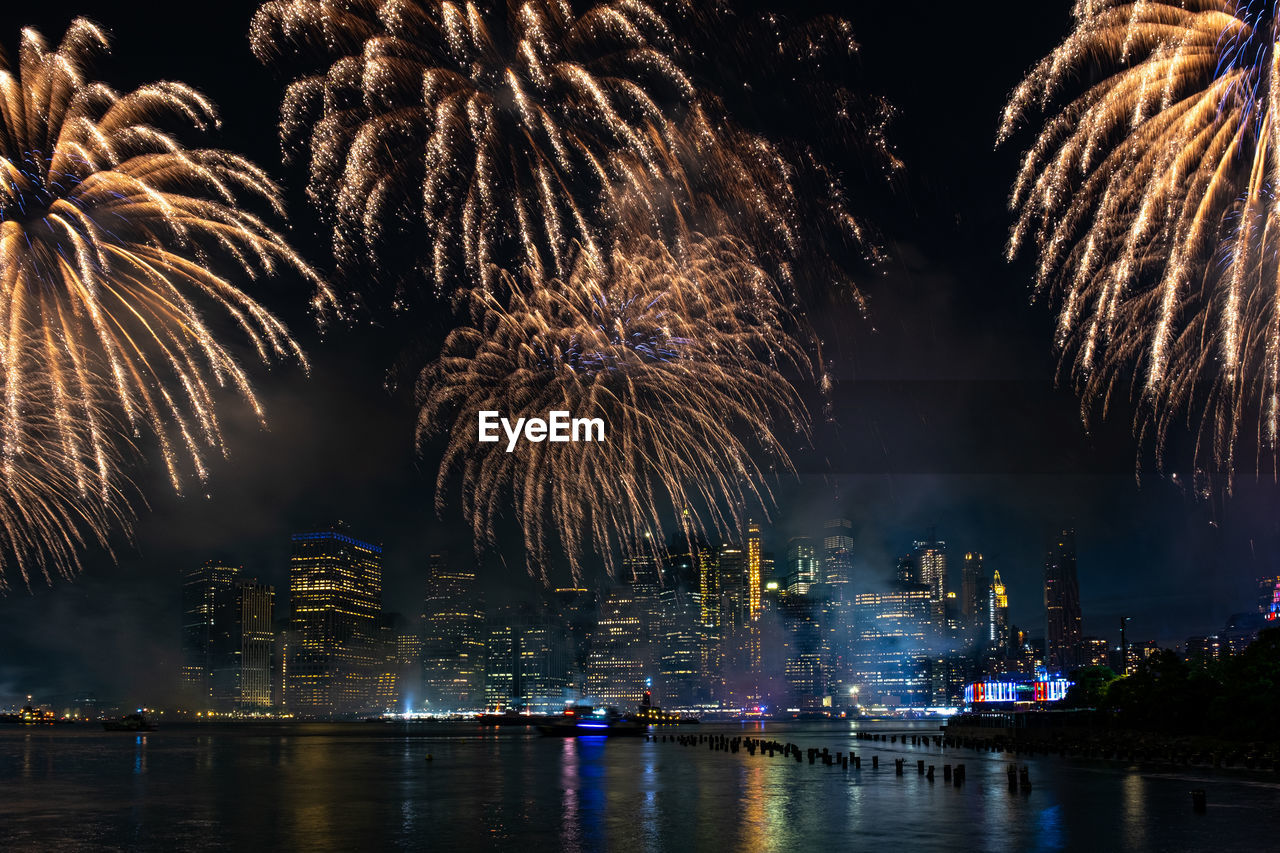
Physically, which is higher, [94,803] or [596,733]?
[94,803]

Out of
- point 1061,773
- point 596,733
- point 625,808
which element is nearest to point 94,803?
point 625,808

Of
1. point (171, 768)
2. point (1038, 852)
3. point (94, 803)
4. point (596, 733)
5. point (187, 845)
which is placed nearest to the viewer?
point (1038, 852)

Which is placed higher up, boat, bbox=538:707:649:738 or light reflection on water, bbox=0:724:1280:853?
light reflection on water, bbox=0:724:1280:853

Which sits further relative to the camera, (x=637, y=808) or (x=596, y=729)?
(x=596, y=729)

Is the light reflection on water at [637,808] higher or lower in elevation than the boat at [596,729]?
higher

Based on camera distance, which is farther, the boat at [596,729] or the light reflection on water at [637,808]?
the boat at [596,729]

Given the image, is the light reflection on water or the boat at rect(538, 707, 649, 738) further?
the boat at rect(538, 707, 649, 738)

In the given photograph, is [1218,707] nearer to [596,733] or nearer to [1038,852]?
[1038,852]

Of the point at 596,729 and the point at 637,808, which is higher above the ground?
the point at 637,808
